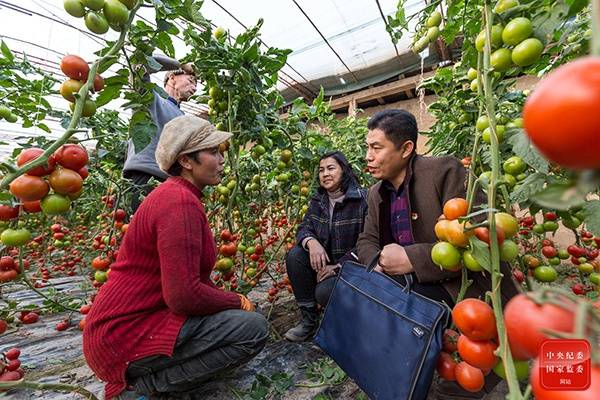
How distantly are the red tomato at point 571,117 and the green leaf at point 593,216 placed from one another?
629 mm

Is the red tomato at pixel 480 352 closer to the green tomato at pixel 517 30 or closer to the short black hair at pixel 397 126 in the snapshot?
the green tomato at pixel 517 30

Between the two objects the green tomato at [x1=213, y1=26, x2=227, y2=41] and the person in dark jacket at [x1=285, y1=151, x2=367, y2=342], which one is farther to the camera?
the person in dark jacket at [x1=285, y1=151, x2=367, y2=342]

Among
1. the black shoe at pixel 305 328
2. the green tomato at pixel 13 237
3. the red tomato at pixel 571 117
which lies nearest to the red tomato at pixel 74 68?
the green tomato at pixel 13 237

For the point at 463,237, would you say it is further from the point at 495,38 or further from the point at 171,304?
the point at 171,304

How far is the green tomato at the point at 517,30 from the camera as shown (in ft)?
1.81

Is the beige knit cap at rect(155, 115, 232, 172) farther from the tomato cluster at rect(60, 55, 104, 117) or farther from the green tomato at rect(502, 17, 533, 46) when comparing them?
the green tomato at rect(502, 17, 533, 46)

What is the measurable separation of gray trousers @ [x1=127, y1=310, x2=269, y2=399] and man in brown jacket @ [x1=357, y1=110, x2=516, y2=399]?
0.62m

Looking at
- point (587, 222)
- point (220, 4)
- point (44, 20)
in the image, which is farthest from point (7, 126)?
point (587, 222)

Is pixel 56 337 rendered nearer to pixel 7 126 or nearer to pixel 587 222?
pixel 587 222

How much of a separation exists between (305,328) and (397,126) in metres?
1.21

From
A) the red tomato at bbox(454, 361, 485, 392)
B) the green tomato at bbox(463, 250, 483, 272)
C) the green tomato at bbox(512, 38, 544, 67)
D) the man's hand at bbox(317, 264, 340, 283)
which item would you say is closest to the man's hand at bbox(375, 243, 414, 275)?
the red tomato at bbox(454, 361, 485, 392)

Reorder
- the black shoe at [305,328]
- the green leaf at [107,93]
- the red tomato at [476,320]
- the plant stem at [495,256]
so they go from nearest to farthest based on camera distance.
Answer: the plant stem at [495,256]
the red tomato at [476,320]
the green leaf at [107,93]
the black shoe at [305,328]

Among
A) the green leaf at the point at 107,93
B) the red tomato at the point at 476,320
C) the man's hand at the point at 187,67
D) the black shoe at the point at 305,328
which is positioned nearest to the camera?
the red tomato at the point at 476,320

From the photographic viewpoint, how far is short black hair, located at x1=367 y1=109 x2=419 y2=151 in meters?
1.28
